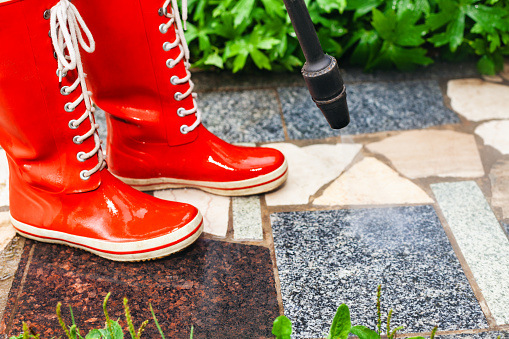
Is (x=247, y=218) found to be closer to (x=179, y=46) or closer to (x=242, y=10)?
(x=179, y=46)

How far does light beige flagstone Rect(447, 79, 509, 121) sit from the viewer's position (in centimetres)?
189

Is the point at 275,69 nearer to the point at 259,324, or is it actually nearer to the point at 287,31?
the point at 287,31

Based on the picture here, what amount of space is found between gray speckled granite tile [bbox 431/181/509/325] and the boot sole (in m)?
0.67

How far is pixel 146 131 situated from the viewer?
1430 mm

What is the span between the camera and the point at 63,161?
1.26 meters

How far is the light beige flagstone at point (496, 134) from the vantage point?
174 cm

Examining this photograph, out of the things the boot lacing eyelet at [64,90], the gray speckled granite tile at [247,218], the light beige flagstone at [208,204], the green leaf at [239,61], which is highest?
the boot lacing eyelet at [64,90]

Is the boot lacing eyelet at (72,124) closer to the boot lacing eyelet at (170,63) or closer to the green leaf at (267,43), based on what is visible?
the boot lacing eyelet at (170,63)

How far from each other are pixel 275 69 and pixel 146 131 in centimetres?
88

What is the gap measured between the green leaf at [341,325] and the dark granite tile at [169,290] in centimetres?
19

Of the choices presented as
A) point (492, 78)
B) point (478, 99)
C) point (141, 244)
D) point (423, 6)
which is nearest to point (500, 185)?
point (478, 99)

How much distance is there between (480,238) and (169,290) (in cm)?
79

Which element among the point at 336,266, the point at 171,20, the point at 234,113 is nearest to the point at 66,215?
the point at 171,20

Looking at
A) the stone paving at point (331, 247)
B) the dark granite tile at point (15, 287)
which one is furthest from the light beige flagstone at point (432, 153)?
the dark granite tile at point (15, 287)
